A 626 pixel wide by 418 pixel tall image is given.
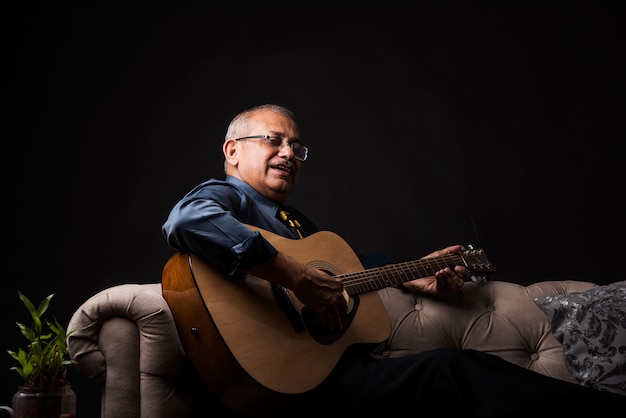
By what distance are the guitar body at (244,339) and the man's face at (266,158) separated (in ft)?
1.97

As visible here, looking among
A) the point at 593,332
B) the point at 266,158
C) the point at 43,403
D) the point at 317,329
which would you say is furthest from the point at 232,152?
the point at 593,332

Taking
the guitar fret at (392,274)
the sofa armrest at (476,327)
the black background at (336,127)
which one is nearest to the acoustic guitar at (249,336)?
the guitar fret at (392,274)

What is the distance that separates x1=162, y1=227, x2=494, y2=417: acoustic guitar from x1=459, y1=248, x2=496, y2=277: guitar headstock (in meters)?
0.72

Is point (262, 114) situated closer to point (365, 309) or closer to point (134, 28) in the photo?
point (365, 309)

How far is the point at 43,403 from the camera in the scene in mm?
1458

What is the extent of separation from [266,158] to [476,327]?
1.05 meters

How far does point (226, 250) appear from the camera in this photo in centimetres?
150

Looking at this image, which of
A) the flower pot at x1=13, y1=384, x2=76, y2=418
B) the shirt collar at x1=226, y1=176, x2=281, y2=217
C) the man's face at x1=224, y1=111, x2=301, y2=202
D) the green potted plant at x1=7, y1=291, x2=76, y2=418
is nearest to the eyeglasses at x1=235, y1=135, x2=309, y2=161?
the man's face at x1=224, y1=111, x2=301, y2=202

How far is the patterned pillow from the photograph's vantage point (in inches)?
75.6

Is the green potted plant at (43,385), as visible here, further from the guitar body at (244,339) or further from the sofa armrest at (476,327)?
the sofa armrest at (476,327)

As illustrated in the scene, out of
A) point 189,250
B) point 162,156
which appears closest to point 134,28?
point 162,156

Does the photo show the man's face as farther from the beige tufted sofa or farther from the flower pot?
the flower pot

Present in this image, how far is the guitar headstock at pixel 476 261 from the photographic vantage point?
226cm

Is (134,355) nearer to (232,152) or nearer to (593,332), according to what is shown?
(232,152)
